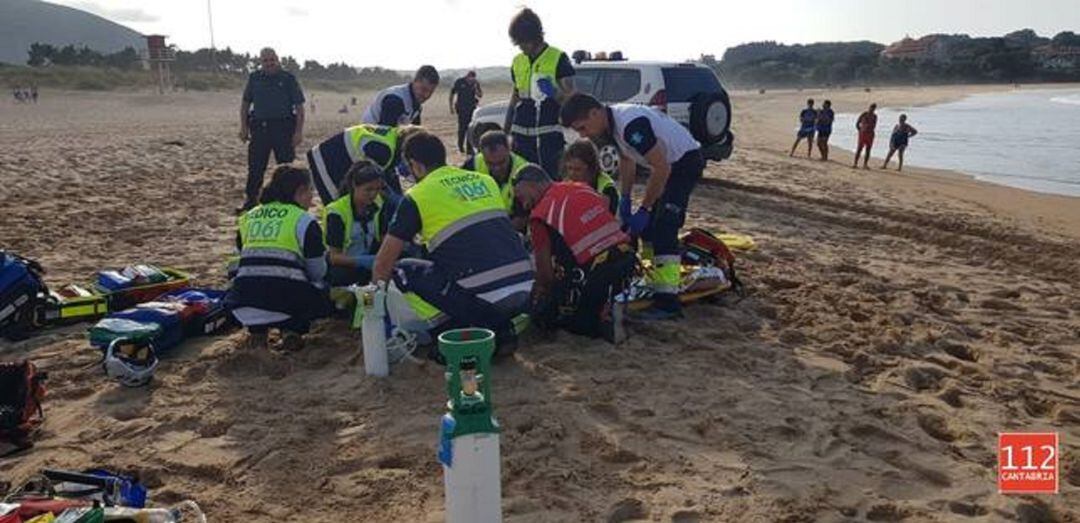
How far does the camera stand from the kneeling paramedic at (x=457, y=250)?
12.7 ft

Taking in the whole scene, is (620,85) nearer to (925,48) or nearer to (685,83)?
(685,83)

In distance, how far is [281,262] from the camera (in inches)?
164

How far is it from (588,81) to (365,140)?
5993mm

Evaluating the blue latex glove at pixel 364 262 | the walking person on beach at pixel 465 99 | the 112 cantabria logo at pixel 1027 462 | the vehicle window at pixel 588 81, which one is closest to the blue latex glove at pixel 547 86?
the blue latex glove at pixel 364 262

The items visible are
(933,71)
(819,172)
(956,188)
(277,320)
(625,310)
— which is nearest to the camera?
(277,320)

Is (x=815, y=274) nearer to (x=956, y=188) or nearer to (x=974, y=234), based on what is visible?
(x=974, y=234)

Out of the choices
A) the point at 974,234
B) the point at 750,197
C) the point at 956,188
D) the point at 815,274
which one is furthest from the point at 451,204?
the point at 956,188

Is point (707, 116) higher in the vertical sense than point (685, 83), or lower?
lower

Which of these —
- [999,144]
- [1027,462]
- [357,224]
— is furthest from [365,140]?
[999,144]

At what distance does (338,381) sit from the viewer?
4012mm

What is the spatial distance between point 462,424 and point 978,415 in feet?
8.29

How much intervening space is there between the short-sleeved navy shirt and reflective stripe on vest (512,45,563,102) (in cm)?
243

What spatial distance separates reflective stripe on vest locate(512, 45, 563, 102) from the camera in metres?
6.35

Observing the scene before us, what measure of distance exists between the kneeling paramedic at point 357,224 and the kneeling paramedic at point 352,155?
40cm
